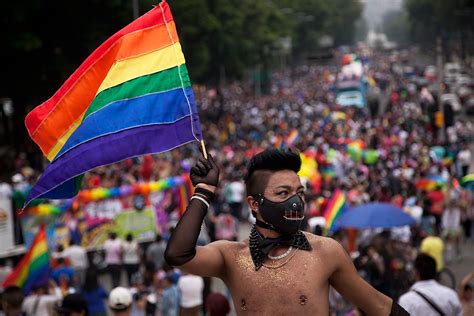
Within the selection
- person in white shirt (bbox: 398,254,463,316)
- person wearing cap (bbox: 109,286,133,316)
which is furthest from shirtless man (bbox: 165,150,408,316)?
person wearing cap (bbox: 109,286,133,316)

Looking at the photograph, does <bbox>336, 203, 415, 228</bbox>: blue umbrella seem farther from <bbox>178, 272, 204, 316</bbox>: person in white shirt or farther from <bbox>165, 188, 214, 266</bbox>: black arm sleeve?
<bbox>165, 188, 214, 266</bbox>: black arm sleeve

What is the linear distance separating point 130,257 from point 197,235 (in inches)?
520

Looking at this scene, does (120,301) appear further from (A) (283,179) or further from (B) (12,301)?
(A) (283,179)

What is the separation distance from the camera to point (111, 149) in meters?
5.92

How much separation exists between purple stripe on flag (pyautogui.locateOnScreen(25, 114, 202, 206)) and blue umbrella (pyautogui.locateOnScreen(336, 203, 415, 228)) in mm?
9997

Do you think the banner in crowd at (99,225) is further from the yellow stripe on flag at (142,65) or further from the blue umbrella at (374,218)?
the yellow stripe on flag at (142,65)

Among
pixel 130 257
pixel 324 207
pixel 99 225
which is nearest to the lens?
pixel 130 257

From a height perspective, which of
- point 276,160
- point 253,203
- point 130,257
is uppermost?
point 276,160

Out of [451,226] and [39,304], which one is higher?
[451,226]

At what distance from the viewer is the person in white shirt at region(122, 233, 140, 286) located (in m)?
17.5

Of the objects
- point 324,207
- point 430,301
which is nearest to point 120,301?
point 430,301

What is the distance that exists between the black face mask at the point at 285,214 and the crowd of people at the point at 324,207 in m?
3.00

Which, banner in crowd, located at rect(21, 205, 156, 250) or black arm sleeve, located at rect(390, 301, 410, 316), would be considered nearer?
black arm sleeve, located at rect(390, 301, 410, 316)

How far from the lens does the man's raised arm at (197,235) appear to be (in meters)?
4.57
